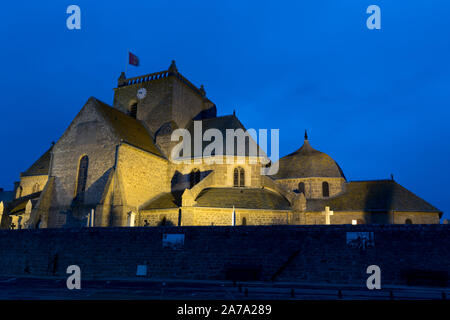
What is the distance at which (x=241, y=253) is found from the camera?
17.1 m

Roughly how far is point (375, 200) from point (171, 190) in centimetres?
1670

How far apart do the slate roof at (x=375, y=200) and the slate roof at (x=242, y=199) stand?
3.41 m

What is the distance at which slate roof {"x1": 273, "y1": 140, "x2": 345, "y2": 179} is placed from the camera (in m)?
31.6

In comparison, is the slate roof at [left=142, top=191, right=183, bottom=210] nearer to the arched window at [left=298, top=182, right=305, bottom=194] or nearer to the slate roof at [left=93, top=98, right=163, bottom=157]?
the slate roof at [left=93, top=98, right=163, bottom=157]

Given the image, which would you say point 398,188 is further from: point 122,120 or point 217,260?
point 122,120

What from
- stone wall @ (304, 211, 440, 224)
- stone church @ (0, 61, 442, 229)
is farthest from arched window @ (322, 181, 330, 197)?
stone wall @ (304, 211, 440, 224)

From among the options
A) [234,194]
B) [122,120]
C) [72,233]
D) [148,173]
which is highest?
[122,120]

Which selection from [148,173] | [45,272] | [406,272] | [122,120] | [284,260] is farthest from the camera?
[122,120]

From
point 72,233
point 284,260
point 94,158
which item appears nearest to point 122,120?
point 94,158

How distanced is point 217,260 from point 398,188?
1895 cm

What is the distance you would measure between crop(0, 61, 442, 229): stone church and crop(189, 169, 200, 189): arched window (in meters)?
0.09

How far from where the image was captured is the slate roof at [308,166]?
31633mm

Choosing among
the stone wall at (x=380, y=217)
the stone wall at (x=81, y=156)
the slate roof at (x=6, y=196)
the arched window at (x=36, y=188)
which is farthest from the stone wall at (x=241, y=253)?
the slate roof at (x=6, y=196)
